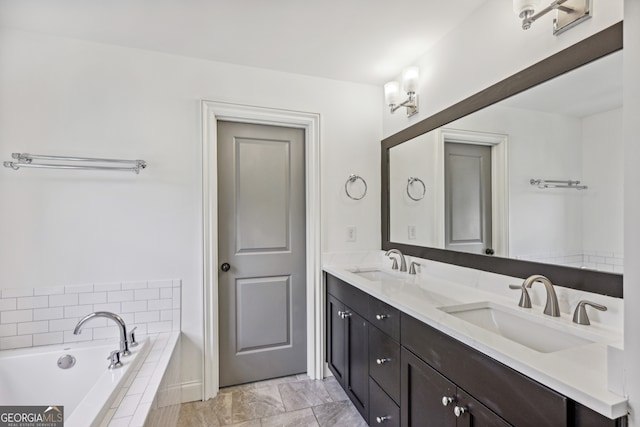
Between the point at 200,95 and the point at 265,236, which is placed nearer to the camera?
the point at 200,95

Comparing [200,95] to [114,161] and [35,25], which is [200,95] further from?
[35,25]

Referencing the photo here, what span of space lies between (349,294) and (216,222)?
107 centimetres

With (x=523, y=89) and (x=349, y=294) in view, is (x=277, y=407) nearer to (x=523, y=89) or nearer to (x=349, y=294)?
(x=349, y=294)

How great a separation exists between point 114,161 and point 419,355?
205 cm

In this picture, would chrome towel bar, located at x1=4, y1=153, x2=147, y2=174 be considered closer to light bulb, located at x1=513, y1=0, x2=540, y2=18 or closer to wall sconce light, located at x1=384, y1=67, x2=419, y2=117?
wall sconce light, located at x1=384, y1=67, x2=419, y2=117

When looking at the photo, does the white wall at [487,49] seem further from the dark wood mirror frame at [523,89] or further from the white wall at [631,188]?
the white wall at [631,188]

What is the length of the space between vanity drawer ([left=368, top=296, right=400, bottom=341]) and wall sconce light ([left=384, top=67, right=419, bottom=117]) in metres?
1.35

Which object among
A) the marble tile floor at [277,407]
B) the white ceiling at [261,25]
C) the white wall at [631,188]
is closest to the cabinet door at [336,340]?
the marble tile floor at [277,407]

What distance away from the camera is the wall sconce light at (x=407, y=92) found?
2.01 metres

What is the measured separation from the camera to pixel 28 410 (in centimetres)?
144

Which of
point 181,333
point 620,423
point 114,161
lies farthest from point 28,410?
point 620,423

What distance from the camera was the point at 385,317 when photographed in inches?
60.1

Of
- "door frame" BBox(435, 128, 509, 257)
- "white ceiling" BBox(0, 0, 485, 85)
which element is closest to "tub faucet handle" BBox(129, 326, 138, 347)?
"white ceiling" BBox(0, 0, 485, 85)

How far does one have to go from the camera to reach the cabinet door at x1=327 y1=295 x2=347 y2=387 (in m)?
2.05
